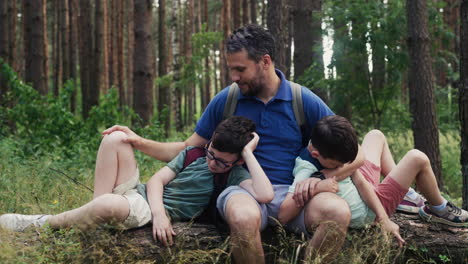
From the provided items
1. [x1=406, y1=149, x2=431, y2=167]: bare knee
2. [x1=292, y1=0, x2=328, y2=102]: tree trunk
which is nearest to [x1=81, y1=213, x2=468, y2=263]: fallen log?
[x1=406, y1=149, x2=431, y2=167]: bare knee

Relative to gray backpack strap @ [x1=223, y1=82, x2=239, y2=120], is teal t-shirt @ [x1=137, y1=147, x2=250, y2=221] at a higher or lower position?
lower

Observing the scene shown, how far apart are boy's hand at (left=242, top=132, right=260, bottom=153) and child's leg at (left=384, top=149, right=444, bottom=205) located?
1.05m

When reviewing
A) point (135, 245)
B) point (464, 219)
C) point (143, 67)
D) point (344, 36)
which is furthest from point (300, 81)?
point (135, 245)

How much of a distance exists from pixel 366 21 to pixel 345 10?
343 millimetres

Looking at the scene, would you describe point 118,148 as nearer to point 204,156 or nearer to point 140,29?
point 204,156

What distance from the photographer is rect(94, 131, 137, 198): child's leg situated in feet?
12.5

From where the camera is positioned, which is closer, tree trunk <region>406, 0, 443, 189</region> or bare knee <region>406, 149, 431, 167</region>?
bare knee <region>406, 149, 431, 167</region>

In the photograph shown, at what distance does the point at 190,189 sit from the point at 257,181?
533 mm

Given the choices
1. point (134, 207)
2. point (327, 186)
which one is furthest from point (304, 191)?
point (134, 207)

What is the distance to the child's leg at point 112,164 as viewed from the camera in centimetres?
382

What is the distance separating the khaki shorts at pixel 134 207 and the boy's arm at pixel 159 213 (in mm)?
49

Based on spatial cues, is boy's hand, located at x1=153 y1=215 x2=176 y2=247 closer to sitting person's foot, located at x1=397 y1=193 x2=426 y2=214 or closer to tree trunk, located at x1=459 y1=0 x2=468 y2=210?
sitting person's foot, located at x1=397 y1=193 x2=426 y2=214

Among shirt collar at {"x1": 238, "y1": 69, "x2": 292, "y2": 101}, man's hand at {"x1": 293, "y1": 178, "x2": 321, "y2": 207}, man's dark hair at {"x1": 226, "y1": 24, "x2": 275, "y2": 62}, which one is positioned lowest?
man's hand at {"x1": 293, "y1": 178, "x2": 321, "y2": 207}

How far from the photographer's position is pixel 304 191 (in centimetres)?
366
